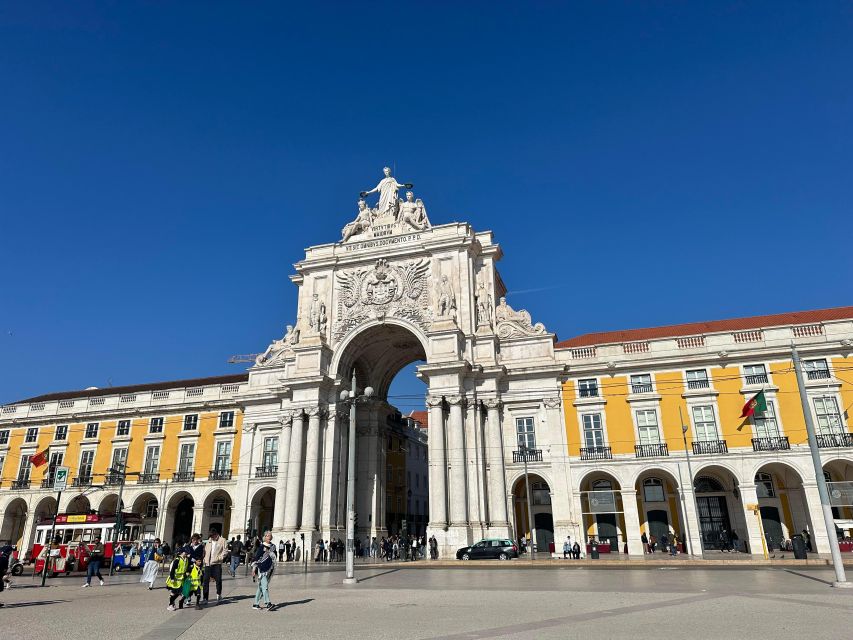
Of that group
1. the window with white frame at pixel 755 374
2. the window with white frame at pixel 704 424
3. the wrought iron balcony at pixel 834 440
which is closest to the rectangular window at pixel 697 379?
the window with white frame at pixel 704 424

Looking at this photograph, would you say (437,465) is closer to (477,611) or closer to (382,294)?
(382,294)

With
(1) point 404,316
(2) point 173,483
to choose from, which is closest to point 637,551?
(1) point 404,316

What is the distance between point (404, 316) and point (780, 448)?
24600mm

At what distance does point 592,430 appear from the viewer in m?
37.0

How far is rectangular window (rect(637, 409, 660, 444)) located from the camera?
118ft

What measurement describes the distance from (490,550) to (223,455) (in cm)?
2319

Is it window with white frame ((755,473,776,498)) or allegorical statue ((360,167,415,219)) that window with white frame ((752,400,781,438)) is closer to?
window with white frame ((755,473,776,498))

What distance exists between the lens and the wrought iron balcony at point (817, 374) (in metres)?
34.1

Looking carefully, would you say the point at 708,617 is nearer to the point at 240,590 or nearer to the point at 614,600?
the point at 614,600

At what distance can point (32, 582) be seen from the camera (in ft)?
77.5

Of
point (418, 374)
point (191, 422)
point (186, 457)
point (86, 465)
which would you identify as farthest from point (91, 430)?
point (418, 374)

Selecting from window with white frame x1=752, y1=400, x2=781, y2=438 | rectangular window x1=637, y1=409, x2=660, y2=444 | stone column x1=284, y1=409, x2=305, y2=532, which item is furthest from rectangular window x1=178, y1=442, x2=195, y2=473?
window with white frame x1=752, y1=400, x2=781, y2=438

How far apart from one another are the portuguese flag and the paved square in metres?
14.1

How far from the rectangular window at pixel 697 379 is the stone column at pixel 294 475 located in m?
25.4
